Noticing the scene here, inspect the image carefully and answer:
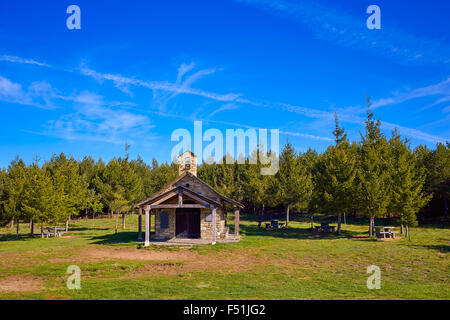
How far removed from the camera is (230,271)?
1375 cm

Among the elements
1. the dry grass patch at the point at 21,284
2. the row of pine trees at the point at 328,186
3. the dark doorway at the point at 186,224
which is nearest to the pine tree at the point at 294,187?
the row of pine trees at the point at 328,186

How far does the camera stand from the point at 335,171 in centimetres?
2967

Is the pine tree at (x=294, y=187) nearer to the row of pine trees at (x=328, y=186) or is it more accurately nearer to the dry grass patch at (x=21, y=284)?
the row of pine trees at (x=328, y=186)

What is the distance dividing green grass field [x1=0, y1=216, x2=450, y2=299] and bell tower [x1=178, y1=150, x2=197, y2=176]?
7.93m

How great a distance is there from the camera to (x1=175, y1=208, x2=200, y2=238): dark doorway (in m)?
25.0

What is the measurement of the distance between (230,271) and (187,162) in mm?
14380

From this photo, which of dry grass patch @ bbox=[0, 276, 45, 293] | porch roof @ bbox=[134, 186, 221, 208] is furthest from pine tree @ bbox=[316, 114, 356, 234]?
dry grass patch @ bbox=[0, 276, 45, 293]

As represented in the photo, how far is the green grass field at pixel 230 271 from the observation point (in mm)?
9969

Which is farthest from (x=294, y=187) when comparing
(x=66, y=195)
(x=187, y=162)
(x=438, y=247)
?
(x=66, y=195)

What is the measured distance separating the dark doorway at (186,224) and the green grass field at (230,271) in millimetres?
4210

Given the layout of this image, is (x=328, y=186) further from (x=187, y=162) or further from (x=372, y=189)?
(x=187, y=162)
